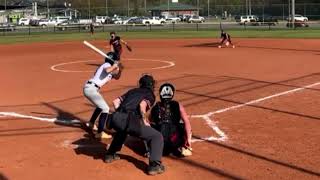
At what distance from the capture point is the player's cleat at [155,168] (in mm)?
7398

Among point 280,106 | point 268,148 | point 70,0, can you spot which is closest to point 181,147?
point 268,148

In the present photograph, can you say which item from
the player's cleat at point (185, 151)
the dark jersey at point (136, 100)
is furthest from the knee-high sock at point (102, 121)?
the player's cleat at point (185, 151)

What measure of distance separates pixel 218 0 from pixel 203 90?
93355mm

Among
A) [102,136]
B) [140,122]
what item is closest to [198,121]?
[102,136]

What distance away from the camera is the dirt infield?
773cm

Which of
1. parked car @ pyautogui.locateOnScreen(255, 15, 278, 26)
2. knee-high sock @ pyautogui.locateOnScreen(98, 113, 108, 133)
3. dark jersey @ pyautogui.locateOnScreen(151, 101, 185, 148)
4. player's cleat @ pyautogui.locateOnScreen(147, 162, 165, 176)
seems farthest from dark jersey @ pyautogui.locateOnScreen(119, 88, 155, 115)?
parked car @ pyautogui.locateOnScreen(255, 15, 278, 26)

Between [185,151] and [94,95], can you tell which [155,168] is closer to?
[185,151]

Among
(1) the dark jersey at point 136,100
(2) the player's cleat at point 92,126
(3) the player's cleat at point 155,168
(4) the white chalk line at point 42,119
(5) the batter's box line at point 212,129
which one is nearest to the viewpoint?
(3) the player's cleat at point 155,168

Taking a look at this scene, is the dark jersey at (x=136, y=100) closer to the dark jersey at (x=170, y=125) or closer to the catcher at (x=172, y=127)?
the catcher at (x=172, y=127)

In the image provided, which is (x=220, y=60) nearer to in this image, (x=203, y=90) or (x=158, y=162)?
(x=203, y=90)

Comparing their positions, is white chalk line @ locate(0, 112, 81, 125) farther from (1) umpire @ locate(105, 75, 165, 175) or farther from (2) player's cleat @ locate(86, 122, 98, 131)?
(1) umpire @ locate(105, 75, 165, 175)

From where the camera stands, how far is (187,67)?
68.8ft

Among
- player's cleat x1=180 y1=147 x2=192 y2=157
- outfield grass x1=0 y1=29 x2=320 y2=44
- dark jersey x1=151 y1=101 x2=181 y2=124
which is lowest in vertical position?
player's cleat x1=180 y1=147 x2=192 y2=157

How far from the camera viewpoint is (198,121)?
10.9m
